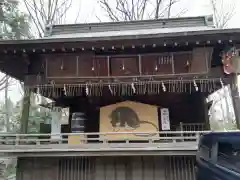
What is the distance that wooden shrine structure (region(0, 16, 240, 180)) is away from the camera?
7176mm

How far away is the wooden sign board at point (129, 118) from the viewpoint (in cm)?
851

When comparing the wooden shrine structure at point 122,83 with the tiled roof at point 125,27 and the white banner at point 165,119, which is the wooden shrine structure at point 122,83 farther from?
the tiled roof at point 125,27

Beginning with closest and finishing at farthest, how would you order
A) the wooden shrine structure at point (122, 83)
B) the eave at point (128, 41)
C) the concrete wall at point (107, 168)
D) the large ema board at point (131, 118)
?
1. the eave at point (128, 41)
2. the wooden shrine structure at point (122, 83)
3. the concrete wall at point (107, 168)
4. the large ema board at point (131, 118)

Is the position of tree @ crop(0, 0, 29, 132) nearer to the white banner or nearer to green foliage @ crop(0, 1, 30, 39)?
green foliage @ crop(0, 1, 30, 39)

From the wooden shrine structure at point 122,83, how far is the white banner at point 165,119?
3 cm

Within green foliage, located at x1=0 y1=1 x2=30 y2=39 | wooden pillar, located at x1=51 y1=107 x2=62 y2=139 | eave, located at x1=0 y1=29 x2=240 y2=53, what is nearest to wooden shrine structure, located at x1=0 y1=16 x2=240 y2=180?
eave, located at x1=0 y1=29 x2=240 y2=53

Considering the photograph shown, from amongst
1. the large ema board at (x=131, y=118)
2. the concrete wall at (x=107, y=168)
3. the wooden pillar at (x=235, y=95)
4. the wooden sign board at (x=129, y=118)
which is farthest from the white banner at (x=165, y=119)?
the wooden pillar at (x=235, y=95)

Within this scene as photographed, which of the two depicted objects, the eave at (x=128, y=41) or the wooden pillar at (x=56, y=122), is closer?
the eave at (x=128, y=41)

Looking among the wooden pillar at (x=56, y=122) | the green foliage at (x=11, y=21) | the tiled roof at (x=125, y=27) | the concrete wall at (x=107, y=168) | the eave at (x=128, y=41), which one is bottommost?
the concrete wall at (x=107, y=168)

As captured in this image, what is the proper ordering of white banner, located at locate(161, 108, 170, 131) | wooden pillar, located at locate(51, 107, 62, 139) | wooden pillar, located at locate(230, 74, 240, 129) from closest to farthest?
wooden pillar, located at locate(230, 74, 240, 129) → white banner, located at locate(161, 108, 170, 131) → wooden pillar, located at locate(51, 107, 62, 139)

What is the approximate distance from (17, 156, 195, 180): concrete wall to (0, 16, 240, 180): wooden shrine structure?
0.09 feet

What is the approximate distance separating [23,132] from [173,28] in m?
6.64

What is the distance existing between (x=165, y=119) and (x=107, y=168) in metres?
2.53

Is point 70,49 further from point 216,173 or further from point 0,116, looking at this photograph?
point 0,116
